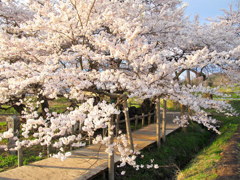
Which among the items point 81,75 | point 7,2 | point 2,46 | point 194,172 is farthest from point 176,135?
point 7,2

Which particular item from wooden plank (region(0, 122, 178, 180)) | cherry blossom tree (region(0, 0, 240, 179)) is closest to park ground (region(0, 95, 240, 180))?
wooden plank (region(0, 122, 178, 180))

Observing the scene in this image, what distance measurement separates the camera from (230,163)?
6.04 m

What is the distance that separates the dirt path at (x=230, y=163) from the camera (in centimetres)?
525

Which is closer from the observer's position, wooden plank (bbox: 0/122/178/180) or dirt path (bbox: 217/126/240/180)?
wooden plank (bbox: 0/122/178/180)

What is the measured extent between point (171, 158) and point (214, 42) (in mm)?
7245

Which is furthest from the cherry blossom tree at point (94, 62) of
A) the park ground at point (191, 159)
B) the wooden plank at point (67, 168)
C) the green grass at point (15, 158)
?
the park ground at point (191, 159)

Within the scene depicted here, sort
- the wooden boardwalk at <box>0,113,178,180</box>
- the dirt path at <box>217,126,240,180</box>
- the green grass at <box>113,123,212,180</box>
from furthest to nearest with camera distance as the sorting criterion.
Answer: the green grass at <box>113,123,212,180</box> < the dirt path at <box>217,126,240,180</box> < the wooden boardwalk at <box>0,113,178,180</box>

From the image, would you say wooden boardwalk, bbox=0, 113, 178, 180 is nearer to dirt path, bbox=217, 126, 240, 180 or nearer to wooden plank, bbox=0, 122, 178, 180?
wooden plank, bbox=0, 122, 178, 180

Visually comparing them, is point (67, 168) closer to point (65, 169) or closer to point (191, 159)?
point (65, 169)

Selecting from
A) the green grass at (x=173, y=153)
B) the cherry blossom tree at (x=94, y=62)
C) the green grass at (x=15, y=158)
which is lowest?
the green grass at (x=173, y=153)

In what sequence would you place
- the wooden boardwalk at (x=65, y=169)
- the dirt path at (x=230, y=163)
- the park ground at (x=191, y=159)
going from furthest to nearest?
the park ground at (x=191, y=159) → the dirt path at (x=230, y=163) → the wooden boardwalk at (x=65, y=169)

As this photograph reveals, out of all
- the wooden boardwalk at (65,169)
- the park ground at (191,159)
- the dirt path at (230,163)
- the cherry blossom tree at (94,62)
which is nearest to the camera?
the cherry blossom tree at (94,62)

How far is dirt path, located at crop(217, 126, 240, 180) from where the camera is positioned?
5.25 meters

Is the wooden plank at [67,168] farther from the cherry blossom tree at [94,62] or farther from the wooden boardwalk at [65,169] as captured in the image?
the cherry blossom tree at [94,62]
